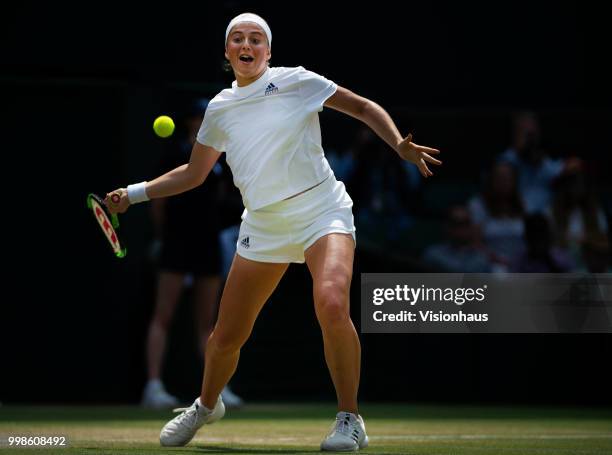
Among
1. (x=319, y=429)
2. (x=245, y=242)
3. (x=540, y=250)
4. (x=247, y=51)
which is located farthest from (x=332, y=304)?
(x=540, y=250)

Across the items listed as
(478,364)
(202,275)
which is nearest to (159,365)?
(202,275)

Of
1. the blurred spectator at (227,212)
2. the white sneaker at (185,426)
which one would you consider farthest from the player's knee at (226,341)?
the blurred spectator at (227,212)

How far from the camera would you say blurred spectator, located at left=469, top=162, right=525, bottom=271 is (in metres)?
9.73

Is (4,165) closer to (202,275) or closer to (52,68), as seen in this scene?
(52,68)

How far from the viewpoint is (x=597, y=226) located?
977 cm

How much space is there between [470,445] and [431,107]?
14.7 ft

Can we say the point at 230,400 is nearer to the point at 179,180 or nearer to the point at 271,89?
the point at 179,180

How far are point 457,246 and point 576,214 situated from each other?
92 centimetres

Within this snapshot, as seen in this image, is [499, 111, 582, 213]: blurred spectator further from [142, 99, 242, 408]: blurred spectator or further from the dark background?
[142, 99, 242, 408]: blurred spectator

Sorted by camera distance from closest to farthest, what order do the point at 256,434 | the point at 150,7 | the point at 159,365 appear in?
the point at 256,434
the point at 159,365
the point at 150,7

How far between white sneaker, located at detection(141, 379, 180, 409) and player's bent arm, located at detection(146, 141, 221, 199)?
10.7ft

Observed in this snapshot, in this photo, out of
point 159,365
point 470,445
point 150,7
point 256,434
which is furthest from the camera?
A: point 150,7

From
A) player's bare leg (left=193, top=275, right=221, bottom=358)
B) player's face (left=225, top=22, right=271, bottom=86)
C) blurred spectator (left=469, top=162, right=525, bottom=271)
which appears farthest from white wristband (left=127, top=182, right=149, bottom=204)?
blurred spectator (left=469, top=162, right=525, bottom=271)

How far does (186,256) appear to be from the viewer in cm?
945
